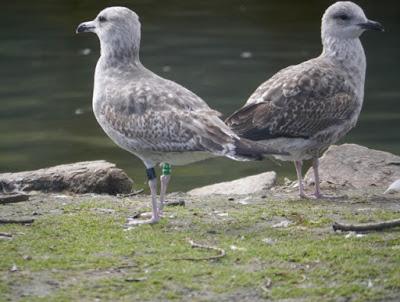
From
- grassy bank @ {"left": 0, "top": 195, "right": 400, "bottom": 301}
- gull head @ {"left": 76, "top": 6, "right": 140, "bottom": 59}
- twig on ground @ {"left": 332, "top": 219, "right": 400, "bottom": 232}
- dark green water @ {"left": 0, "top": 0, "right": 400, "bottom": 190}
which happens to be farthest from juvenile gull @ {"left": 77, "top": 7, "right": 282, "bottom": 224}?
dark green water @ {"left": 0, "top": 0, "right": 400, "bottom": 190}

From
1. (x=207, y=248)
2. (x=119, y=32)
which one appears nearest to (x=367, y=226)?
(x=207, y=248)

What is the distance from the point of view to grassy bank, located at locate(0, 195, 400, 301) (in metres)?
7.66

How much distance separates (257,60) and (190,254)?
485 inches

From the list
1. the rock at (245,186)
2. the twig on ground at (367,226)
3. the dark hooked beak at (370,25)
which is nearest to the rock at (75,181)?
the rock at (245,186)

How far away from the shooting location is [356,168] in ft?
40.0

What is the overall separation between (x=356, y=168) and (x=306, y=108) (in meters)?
1.42

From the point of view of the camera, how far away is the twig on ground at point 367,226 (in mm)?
8969

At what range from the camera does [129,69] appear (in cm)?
1043

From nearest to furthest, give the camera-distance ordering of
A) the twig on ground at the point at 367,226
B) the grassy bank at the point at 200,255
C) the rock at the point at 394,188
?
the grassy bank at the point at 200,255, the twig on ground at the point at 367,226, the rock at the point at 394,188

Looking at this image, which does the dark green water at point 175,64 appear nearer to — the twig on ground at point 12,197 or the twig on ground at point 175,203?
the twig on ground at point 175,203

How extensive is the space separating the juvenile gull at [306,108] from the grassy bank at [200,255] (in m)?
0.85

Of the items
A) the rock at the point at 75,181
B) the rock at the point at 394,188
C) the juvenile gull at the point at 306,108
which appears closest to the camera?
the juvenile gull at the point at 306,108

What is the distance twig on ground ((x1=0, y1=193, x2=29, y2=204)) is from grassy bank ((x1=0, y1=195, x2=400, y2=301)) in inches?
5.9

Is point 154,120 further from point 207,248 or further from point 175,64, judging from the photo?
point 175,64
